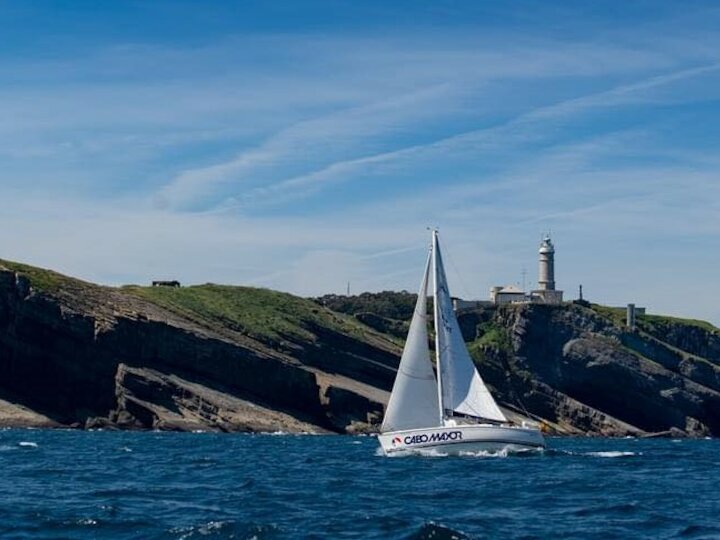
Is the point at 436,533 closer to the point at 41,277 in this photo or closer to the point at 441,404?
the point at 441,404

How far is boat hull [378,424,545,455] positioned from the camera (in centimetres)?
6688

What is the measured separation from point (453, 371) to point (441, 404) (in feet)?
7.17

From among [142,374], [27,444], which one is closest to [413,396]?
[27,444]

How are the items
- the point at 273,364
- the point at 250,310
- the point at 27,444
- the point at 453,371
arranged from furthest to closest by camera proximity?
1. the point at 250,310
2. the point at 273,364
3. the point at 27,444
4. the point at 453,371

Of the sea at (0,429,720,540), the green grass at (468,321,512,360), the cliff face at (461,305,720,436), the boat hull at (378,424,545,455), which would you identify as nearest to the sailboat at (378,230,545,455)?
the boat hull at (378,424,545,455)

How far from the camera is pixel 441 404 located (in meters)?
69.0

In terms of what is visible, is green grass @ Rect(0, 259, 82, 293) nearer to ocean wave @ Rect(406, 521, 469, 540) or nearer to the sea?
the sea

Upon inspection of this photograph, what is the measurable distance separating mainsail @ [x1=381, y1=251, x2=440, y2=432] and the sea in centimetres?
222

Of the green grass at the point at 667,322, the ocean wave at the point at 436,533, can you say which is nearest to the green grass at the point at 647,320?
the green grass at the point at 667,322

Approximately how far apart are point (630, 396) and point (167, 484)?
11694 centimetres

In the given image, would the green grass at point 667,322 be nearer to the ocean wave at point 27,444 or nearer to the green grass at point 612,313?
the green grass at point 612,313

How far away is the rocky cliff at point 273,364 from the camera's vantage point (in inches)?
4820

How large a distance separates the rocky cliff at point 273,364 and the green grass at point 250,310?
297mm

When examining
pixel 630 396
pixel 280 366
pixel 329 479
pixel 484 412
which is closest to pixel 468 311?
pixel 630 396
